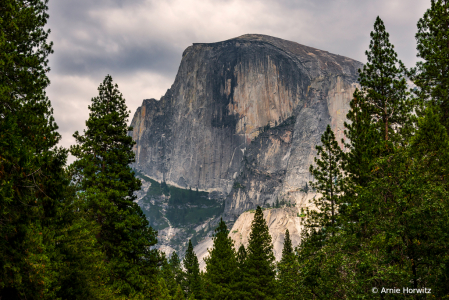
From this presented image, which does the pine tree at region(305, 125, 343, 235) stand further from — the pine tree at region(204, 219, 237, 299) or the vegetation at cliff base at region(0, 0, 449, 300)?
the pine tree at region(204, 219, 237, 299)

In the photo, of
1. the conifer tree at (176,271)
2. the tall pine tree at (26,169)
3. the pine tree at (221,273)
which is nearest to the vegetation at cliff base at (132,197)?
the tall pine tree at (26,169)

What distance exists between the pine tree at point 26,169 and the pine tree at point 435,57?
19.4 m

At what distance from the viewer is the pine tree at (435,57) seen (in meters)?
19.2

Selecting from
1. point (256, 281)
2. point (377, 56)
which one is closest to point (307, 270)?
point (377, 56)

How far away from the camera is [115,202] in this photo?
18.6 metres

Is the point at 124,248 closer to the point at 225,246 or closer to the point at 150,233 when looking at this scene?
the point at 150,233

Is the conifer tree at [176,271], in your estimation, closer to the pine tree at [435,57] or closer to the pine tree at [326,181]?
the pine tree at [326,181]

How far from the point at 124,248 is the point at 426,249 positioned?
1359cm

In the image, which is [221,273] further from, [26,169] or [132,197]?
[26,169]

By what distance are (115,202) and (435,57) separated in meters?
19.9

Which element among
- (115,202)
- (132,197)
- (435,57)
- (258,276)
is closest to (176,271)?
(258,276)

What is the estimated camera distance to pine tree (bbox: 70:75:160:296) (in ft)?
56.6

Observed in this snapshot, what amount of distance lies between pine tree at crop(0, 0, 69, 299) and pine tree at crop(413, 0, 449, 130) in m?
19.4

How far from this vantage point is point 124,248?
57.4 feet
